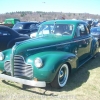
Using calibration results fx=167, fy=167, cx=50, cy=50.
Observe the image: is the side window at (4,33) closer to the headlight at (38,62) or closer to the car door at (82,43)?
the car door at (82,43)

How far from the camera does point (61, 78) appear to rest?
182 inches

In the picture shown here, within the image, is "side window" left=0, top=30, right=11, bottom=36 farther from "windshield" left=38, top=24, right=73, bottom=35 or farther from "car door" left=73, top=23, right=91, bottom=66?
"car door" left=73, top=23, right=91, bottom=66

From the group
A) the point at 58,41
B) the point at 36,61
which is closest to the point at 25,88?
the point at 36,61

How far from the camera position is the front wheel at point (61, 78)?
4.26 metres

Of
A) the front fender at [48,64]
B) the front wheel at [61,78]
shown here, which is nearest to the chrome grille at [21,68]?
the front fender at [48,64]

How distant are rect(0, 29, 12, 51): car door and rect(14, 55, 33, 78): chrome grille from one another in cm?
352

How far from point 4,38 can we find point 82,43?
3.64m

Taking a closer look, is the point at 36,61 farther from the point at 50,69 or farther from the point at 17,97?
the point at 17,97

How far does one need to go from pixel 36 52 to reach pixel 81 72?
215cm

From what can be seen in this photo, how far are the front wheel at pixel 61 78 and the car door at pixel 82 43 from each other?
41.3 inches

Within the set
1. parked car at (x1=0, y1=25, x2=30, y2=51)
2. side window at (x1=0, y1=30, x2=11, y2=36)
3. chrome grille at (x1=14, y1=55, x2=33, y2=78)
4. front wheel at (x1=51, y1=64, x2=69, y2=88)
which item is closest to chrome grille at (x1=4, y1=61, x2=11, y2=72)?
chrome grille at (x1=14, y1=55, x2=33, y2=78)

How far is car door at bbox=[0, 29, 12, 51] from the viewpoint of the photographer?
7506 mm

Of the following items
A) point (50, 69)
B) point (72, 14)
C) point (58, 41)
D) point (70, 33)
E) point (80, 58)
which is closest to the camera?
point (50, 69)

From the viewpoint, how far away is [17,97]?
13.1ft
